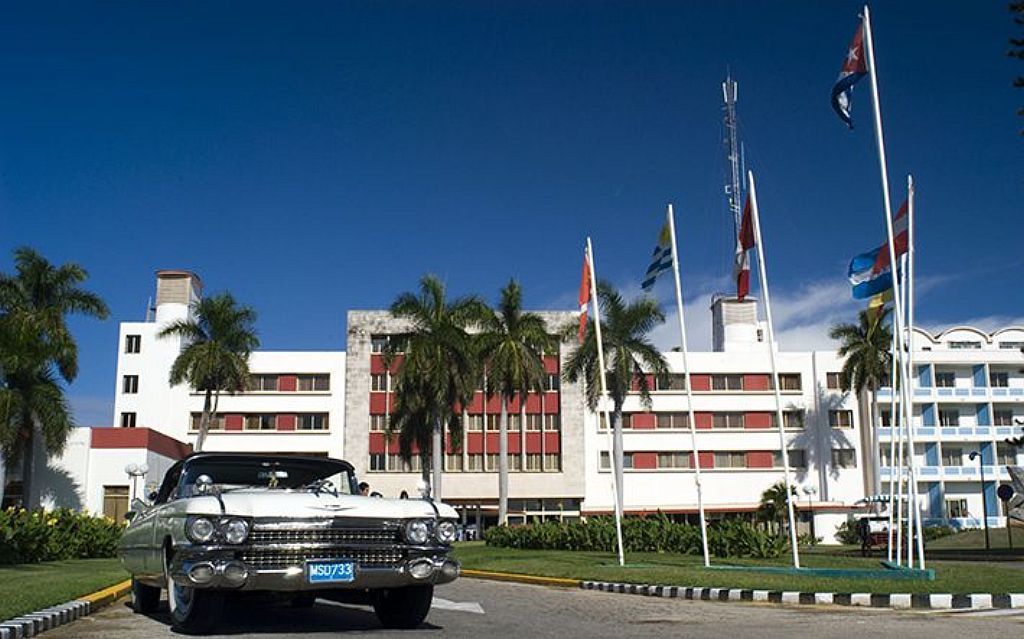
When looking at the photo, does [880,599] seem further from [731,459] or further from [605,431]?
[731,459]

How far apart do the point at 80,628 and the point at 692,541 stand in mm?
23248

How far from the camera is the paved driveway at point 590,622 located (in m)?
8.87

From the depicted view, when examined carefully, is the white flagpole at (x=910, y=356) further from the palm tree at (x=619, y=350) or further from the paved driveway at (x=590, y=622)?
the palm tree at (x=619, y=350)

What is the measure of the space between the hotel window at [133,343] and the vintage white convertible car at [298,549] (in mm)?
59256

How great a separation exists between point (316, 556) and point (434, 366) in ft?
135

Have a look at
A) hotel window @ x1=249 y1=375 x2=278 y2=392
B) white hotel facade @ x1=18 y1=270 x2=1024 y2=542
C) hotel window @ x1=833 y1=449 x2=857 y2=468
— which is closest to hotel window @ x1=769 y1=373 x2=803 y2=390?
white hotel facade @ x1=18 y1=270 x2=1024 y2=542

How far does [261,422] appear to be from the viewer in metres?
66.3

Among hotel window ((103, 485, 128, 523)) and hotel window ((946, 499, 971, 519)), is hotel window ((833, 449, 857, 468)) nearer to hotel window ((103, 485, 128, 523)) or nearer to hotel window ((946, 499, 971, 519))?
hotel window ((946, 499, 971, 519))

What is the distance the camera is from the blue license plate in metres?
7.90

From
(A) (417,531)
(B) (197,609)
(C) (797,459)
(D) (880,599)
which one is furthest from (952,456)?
(B) (197,609)

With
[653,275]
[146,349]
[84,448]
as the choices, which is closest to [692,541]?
[653,275]

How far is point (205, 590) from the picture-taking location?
26.8ft

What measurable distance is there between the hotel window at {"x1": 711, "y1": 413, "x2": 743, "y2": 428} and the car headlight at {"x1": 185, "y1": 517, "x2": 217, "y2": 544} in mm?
60876

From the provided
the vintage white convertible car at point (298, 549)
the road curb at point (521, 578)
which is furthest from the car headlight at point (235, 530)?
the road curb at point (521, 578)
